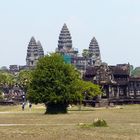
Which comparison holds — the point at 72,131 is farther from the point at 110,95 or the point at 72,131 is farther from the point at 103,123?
the point at 110,95

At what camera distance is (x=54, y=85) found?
85.6m

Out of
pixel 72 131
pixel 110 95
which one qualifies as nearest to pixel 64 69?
pixel 72 131

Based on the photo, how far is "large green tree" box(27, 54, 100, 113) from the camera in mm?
85125

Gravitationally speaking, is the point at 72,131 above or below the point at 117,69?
below

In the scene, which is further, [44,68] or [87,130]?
[44,68]

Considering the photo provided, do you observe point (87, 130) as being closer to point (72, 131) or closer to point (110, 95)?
point (72, 131)

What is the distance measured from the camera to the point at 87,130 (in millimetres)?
46312

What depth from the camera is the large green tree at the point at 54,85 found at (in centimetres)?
8512

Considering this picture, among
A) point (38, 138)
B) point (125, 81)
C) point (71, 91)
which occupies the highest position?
point (125, 81)

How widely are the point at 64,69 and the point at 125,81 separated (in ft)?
304

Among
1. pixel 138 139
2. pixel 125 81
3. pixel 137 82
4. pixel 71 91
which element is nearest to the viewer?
pixel 138 139

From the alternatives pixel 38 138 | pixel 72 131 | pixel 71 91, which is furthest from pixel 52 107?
pixel 38 138

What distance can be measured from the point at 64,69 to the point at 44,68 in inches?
112

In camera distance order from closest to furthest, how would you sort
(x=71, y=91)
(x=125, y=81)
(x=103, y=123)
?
(x=103, y=123)
(x=71, y=91)
(x=125, y=81)
